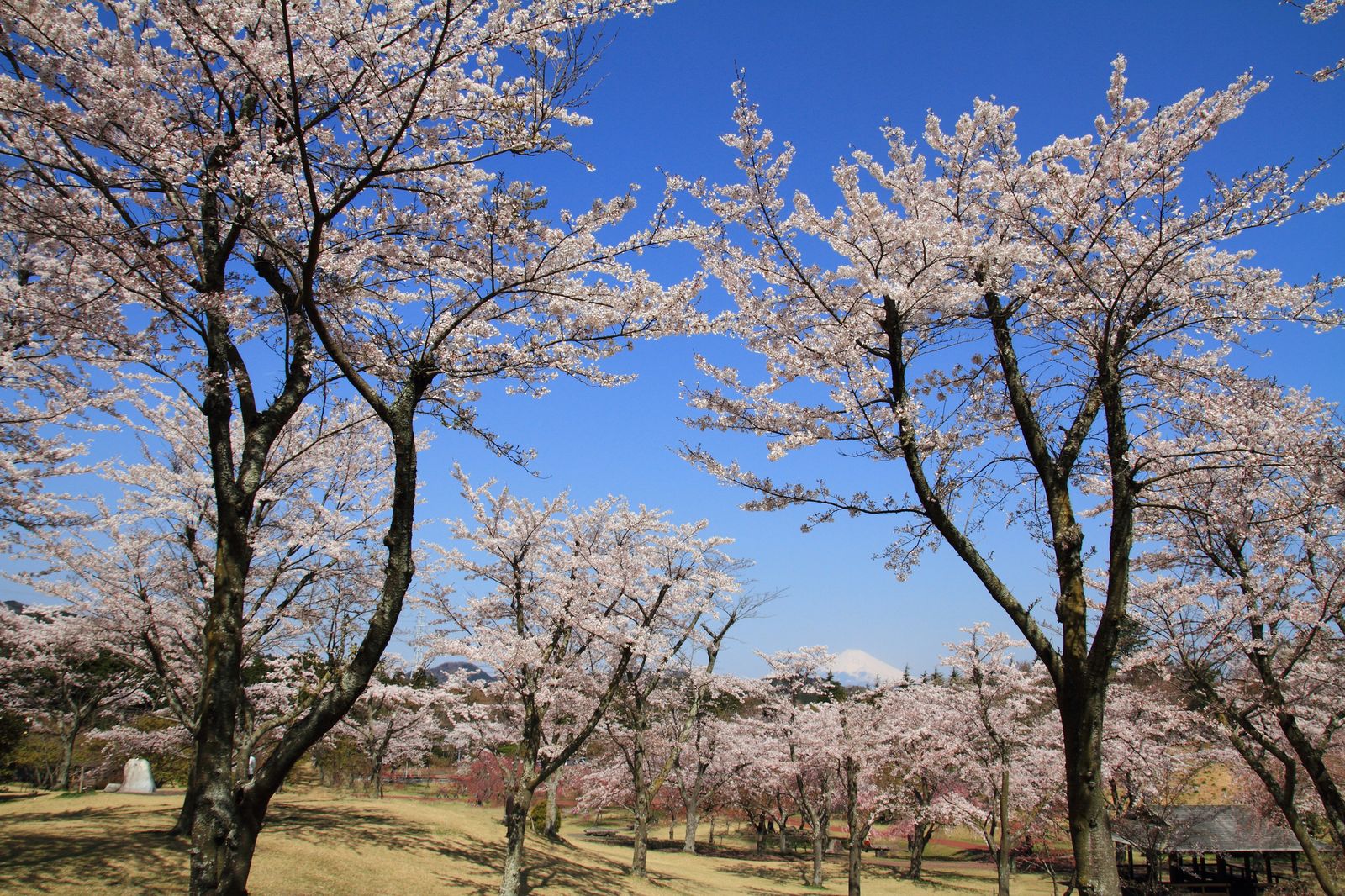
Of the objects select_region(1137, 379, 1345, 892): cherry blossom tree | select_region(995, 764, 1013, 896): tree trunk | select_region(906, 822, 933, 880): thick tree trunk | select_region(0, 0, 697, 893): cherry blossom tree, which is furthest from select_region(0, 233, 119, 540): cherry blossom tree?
select_region(906, 822, 933, 880): thick tree trunk

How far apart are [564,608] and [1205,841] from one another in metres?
19.7

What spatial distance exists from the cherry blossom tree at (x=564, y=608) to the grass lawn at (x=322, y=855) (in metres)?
1.55

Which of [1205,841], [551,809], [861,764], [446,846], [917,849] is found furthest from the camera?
[917,849]

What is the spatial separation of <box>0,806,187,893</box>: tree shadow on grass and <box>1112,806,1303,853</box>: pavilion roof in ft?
67.0

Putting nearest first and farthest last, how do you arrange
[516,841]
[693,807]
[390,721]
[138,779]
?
1. [516,841]
2. [138,779]
3. [390,721]
4. [693,807]

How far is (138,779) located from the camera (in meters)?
16.9

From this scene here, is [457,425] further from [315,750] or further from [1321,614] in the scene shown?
[315,750]

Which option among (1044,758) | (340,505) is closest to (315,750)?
(340,505)

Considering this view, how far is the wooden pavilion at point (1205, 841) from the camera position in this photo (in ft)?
57.9

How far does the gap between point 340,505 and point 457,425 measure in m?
9.34

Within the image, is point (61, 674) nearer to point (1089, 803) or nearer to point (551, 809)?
point (551, 809)

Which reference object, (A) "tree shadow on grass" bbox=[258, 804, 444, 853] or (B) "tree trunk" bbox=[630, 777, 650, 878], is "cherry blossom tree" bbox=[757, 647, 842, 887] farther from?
(A) "tree shadow on grass" bbox=[258, 804, 444, 853]

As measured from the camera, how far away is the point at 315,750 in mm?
24688

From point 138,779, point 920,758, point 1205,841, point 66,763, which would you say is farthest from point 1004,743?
point 66,763
